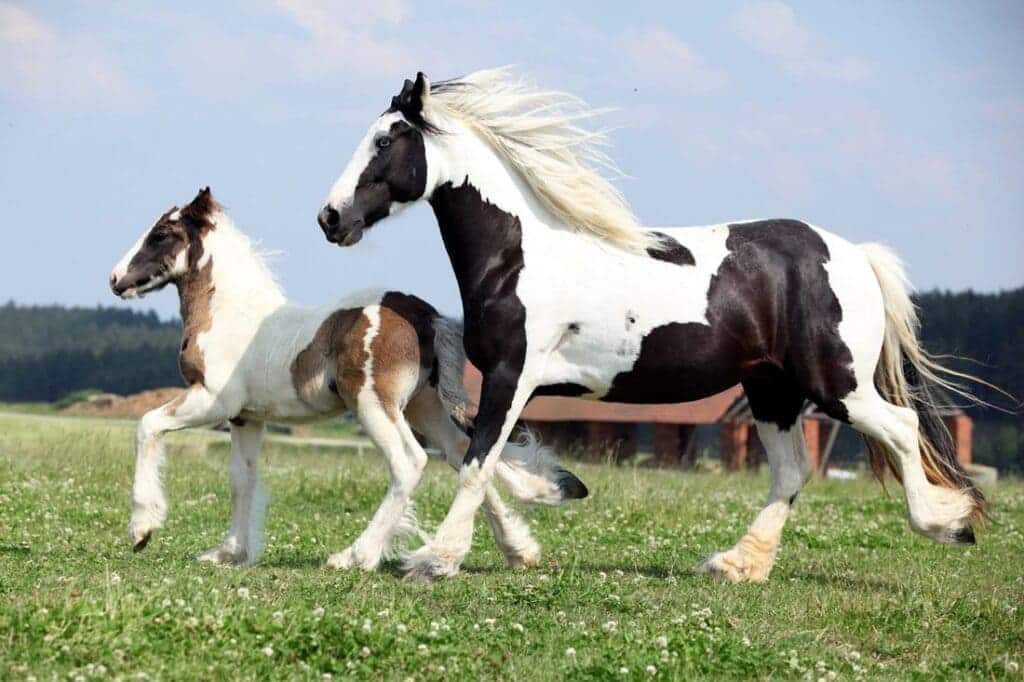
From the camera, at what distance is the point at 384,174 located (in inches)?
358

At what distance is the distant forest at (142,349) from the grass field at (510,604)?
23.3 m

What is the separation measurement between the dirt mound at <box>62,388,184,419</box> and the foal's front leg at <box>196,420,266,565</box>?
1496 inches

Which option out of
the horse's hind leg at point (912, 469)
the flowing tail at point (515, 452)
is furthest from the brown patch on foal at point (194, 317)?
the horse's hind leg at point (912, 469)

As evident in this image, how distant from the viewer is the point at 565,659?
6.73 metres

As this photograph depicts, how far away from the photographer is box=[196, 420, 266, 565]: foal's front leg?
9953mm

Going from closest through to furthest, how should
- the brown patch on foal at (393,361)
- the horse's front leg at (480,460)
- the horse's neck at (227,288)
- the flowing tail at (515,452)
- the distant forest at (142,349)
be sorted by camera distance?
the horse's front leg at (480,460) → the brown patch on foal at (393,361) → the flowing tail at (515,452) → the horse's neck at (227,288) → the distant forest at (142,349)

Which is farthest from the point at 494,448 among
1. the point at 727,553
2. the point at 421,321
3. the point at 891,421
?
the point at 891,421

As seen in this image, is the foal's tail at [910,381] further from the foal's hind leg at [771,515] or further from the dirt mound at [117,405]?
the dirt mound at [117,405]

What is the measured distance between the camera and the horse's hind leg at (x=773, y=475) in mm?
9617

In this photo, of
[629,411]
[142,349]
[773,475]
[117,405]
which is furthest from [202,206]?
[142,349]

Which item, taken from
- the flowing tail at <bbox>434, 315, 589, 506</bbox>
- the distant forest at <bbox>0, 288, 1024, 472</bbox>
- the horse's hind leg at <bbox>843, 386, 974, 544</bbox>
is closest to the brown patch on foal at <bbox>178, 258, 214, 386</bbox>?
the flowing tail at <bbox>434, 315, 589, 506</bbox>

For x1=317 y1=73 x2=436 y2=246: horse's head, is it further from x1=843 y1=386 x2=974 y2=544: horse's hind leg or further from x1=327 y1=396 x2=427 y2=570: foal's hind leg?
x1=843 y1=386 x2=974 y2=544: horse's hind leg

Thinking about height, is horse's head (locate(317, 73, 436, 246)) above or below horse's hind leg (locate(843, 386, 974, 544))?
above

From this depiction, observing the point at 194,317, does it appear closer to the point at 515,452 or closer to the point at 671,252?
the point at 515,452
